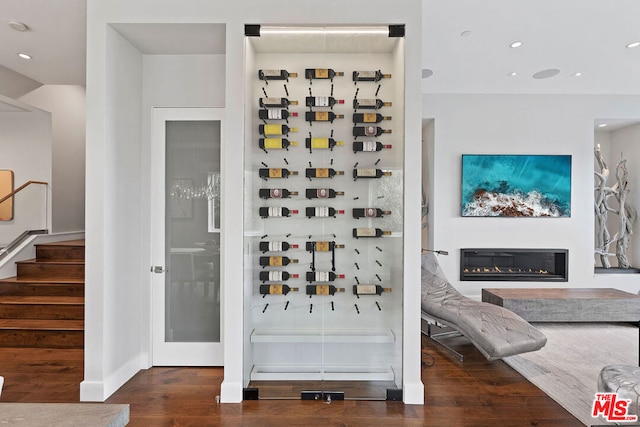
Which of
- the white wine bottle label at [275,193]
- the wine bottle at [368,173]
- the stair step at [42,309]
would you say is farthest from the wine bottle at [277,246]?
the stair step at [42,309]

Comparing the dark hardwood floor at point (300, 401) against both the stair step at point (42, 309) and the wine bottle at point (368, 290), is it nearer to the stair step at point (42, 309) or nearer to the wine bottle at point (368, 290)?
the stair step at point (42, 309)

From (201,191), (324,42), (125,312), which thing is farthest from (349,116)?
(125,312)

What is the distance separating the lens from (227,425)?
96.1 inches

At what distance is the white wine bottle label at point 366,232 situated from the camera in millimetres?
2916

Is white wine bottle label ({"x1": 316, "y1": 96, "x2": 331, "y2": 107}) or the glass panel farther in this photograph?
the glass panel

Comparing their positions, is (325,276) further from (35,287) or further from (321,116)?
(35,287)

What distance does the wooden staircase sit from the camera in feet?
12.4

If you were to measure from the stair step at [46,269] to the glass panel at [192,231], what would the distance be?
2.05 metres

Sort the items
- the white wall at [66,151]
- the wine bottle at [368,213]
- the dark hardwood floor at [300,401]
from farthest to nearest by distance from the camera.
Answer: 1. the white wall at [66,151]
2. the wine bottle at [368,213]
3. the dark hardwood floor at [300,401]

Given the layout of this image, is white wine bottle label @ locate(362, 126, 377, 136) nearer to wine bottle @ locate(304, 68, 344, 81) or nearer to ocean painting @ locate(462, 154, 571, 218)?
wine bottle @ locate(304, 68, 344, 81)

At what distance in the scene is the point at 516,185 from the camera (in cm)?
526

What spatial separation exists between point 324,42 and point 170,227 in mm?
2074

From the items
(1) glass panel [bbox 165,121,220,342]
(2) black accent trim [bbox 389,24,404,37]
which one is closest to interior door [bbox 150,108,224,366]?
(1) glass panel [bbox 165,121,220,342]

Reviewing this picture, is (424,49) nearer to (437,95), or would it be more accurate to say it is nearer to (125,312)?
(437,95)
